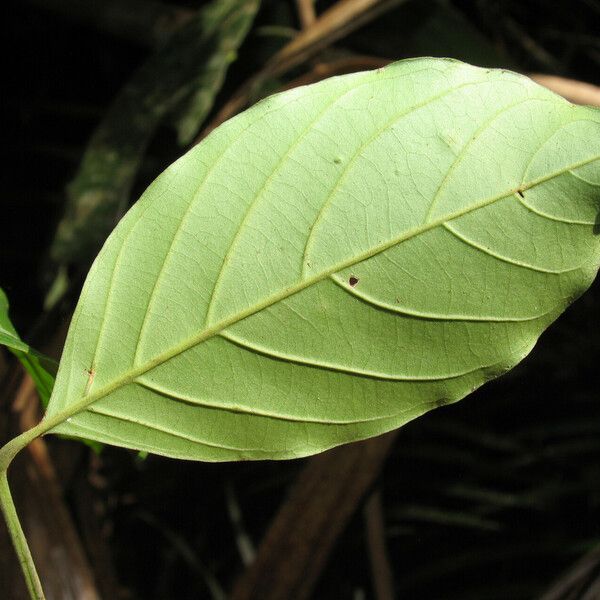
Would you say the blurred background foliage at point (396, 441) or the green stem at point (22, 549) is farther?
the blurred background foliage at point (396, 441)

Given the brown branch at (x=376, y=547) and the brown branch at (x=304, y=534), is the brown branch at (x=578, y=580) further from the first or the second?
the brown branch at (x=376, y=547)

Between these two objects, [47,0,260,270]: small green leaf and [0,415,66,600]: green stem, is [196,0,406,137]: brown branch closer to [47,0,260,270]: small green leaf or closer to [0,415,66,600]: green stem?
[47,0,260,270]: small green leaf

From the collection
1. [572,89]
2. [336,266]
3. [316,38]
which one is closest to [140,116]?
[316,38]

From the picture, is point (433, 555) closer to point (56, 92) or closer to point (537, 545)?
point (537, 545)

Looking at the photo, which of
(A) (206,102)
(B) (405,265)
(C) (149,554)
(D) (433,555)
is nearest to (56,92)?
(A) (206,102)

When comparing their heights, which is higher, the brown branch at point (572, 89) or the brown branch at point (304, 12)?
the brown branch at point (572, 89)

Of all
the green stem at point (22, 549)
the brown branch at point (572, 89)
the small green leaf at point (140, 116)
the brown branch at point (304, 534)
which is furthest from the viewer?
the small green leaf at point (140, 116)

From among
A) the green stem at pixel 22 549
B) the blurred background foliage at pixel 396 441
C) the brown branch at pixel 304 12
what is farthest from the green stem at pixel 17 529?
the brown branch at pixel 304 12
